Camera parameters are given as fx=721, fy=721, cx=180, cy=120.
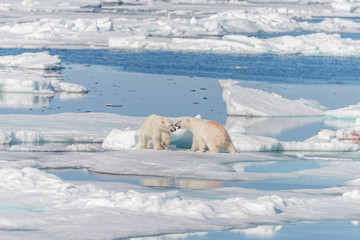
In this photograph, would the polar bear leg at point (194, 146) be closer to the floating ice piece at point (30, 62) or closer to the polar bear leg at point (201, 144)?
the polar bear leg at point (201, 144)

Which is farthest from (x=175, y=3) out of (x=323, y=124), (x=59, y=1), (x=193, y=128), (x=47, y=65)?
(x=193, y=128)

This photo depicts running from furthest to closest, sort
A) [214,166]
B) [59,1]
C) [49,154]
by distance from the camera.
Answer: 1. [59,1]
2. [49,154]
3. [214,166]

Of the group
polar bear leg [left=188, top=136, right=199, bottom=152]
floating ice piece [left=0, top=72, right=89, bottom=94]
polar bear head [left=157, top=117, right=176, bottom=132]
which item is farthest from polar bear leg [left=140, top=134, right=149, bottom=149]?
floating ice piece [left=0, top=72, right=89, bottom=94]

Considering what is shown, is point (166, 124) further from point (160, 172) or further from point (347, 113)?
point (347, 113)

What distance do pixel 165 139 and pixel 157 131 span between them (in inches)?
9.5

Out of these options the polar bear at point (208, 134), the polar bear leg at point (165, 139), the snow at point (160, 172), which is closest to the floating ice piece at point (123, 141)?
the snow at point (160, 172)

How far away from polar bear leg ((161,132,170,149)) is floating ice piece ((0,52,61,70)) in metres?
13.5

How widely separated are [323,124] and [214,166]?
5.73 meters

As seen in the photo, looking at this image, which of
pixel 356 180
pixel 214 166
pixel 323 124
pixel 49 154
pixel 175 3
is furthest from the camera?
pixel 175 3

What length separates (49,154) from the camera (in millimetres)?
9578

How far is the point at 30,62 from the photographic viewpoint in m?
22.6

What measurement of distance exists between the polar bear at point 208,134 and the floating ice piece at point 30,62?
44.7ft

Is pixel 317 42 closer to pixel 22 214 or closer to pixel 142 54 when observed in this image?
pixel 142 54

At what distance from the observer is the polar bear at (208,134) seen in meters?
9.52
